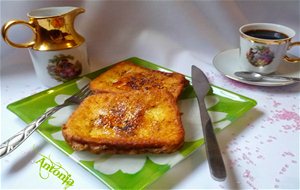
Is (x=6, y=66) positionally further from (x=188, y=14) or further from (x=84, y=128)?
(x=188, y=14)

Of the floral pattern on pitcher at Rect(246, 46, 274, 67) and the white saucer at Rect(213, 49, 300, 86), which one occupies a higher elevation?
the floral pattern on pitcher at Rect(246, 46, 274, 67)

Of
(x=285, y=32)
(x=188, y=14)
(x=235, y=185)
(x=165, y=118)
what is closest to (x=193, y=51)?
(x=188, y=14)

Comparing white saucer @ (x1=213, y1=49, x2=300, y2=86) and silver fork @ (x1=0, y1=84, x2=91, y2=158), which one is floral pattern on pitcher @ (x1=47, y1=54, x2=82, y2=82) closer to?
silver fork @ (x1=0, y1=84, x2=91, y2=158)

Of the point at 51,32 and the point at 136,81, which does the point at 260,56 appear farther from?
the point at 51,32

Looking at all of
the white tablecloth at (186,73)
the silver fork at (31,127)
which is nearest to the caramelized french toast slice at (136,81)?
the silver fork at (31,127)

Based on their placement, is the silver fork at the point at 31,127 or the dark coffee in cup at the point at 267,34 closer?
the silver fork at the point at 31,127

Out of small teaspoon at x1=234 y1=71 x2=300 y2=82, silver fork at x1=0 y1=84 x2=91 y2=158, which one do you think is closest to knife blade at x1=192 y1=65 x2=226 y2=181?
small teaspoon at x1=234 y1=71 x2=300 y2=82

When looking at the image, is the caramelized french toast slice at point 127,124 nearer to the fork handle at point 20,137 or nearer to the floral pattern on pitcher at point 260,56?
the fork handle at point 20,137
